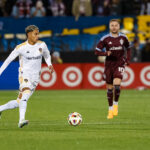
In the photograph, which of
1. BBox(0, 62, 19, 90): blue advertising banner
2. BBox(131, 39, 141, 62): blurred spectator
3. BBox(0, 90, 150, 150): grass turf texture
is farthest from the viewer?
BBox(131, 39, 141, 62): blurred spectator

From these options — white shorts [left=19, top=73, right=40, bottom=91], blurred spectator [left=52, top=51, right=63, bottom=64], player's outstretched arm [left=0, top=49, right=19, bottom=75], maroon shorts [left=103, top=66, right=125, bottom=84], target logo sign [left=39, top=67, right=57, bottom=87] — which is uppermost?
player's outstretched arm [left=0, top=49, right=19, bottom=75]

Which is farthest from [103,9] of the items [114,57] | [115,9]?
[114,57]

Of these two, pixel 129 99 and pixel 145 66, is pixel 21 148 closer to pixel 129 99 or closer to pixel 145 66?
pixel 129 99

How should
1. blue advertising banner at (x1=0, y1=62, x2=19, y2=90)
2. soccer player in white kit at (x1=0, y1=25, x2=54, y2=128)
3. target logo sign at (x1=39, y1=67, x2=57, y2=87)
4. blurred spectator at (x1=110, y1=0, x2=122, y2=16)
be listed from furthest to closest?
blurred spectator at (x1=110, y1=0, x2=122, y2=16)
target logo sign at (x1=39, y1=67, x2=57, y2=87)
blue advertising banner at (x1=0, y1=62, x2=19, y2=90)
soccer player in white kit at (x1=0, y1=25, x2=54, y2=128)

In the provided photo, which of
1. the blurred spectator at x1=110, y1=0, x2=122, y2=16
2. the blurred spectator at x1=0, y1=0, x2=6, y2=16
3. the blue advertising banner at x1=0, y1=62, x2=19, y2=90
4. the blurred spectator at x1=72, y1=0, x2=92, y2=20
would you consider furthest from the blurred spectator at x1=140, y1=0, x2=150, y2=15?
the blue advertising banner at x1=0, y1=62, x2=19, y2=90

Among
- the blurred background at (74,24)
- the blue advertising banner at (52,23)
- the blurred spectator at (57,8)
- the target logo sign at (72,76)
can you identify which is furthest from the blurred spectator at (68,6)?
the target logo sign at (72,76)

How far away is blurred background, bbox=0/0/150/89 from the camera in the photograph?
26.1 m

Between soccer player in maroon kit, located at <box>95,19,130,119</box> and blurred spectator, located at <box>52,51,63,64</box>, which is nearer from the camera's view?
soccer player in maroon kit, located at <box>95,19,130,119</box>

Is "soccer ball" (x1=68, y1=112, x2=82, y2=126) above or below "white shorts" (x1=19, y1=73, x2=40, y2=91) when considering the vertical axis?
below

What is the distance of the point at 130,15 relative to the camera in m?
A: 27.3

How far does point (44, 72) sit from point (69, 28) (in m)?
3.11

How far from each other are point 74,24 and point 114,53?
42.5 ft

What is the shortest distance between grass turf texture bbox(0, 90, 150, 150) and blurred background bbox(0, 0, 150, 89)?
714cm

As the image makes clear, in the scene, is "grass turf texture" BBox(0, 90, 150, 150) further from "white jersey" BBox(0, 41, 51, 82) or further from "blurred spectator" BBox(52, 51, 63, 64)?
"blurred spectator" BBox(52, 51, 63, 64)
